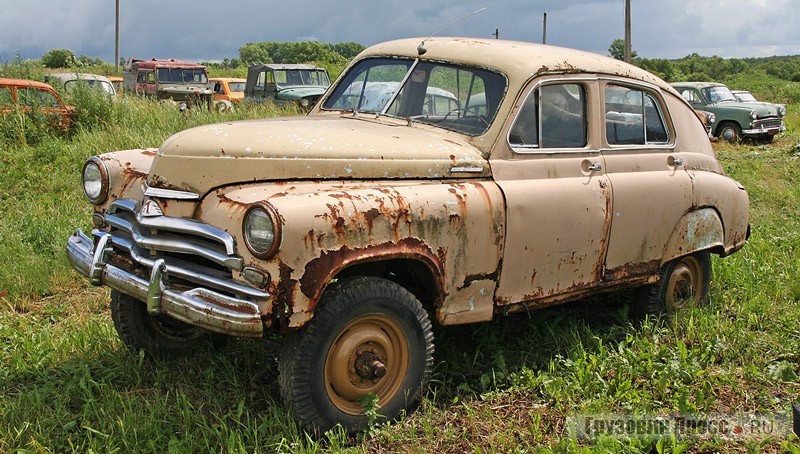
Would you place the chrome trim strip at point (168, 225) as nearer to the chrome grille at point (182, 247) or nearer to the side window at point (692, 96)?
the chrome grille at point (182, 247)

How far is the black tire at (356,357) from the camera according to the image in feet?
11.1

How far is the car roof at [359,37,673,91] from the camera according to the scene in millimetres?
4426

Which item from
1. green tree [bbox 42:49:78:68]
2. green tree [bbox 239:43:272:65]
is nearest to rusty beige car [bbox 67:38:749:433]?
green tree [bbox 42:49:78:68]

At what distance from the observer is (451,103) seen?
450 centimetres

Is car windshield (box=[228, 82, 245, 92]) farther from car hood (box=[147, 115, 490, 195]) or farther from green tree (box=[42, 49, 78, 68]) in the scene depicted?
green tree (box=[42, 49, 78, 68])

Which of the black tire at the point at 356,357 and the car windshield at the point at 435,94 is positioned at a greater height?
the car windshield at the point at 435,94

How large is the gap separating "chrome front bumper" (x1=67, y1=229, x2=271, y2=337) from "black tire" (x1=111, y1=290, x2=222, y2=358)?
0.57 meters

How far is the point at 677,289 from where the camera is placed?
532 cm

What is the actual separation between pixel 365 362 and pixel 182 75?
20.7 meters

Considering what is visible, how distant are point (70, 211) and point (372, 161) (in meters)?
5.11

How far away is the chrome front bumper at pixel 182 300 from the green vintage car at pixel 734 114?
56.8ft

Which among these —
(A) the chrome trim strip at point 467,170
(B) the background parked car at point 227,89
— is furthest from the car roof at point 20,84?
(B) the background parked car at point 227,89

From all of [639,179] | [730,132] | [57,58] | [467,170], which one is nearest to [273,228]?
[467,170]

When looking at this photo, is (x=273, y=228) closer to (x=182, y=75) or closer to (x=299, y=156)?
(x=299, y=156)
